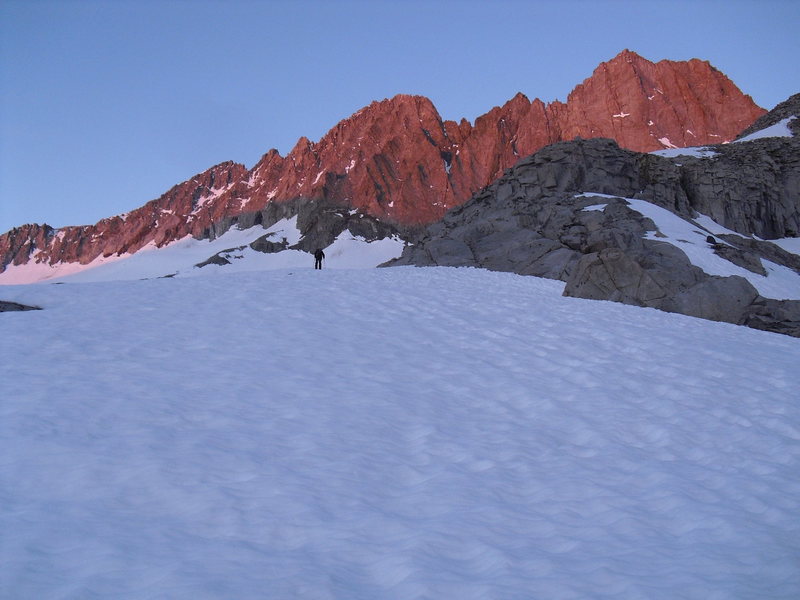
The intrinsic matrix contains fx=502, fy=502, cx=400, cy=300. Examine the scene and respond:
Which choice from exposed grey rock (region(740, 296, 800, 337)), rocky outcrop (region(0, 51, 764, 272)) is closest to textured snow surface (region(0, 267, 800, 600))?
exposed grey rock (region(740, 296, 800, 337))

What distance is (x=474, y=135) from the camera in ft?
493

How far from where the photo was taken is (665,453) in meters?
7.05

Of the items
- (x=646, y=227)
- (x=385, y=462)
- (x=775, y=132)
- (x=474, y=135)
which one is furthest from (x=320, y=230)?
(x=385, y=462)

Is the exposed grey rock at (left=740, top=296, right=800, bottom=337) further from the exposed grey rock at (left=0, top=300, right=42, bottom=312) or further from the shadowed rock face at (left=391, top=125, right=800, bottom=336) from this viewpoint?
the exposed grey rock at (left=0, top=300, right=42, bottom=312)

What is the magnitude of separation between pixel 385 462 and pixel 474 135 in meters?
155

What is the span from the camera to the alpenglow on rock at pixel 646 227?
1991 cm

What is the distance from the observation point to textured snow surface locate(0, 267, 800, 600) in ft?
13.7

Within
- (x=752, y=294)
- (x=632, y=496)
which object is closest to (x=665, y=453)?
(x=632, y=496)

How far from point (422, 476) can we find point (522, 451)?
168 cm

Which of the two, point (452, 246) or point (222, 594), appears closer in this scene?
point (222, 594)

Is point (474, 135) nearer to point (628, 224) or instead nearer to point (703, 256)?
point (628, 224)

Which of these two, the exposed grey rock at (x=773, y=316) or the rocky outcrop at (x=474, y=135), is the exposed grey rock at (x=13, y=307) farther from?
the rocky outcrop at (x=474, y=135)

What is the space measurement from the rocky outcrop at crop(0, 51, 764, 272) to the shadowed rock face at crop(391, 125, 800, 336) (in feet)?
210

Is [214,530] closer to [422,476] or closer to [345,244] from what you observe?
[422,476]
